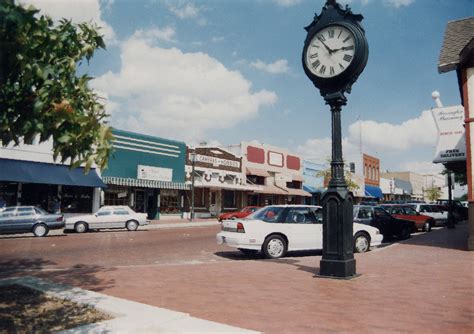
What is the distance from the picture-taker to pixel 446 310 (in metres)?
5.75

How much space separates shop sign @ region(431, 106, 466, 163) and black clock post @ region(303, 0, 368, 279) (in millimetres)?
10218

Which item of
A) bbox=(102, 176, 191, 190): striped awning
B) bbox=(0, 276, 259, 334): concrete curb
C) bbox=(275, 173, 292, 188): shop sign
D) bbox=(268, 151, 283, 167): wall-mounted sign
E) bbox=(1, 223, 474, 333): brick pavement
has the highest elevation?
bbox=(268, 151, 283, 167): wall-mounted sign

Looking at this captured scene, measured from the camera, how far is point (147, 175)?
96.3ft

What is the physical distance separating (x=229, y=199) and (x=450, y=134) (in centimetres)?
2383

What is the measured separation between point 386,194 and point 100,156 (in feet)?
229

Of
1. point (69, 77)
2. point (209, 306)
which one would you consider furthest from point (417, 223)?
point (69, 77)

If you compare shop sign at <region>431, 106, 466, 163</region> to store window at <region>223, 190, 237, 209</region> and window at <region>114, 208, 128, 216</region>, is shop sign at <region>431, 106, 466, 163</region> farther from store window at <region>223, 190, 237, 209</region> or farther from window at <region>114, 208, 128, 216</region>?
store window at <region>223, 190, 237, 209</region>

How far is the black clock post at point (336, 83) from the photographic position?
8.12m

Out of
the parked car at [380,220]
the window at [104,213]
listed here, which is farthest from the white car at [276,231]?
the window at [104,213]

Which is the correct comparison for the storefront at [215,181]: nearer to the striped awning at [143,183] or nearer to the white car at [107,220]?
the striped awning at [143,183]

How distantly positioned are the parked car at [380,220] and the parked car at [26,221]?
13291 millimetres

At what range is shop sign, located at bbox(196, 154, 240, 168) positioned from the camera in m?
34.2

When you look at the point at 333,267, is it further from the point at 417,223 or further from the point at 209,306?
the point at 417,223

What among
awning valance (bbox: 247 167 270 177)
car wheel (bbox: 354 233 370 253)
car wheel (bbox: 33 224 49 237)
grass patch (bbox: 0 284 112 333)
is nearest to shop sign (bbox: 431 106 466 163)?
car wheel (bbox: 354 233 370 253)
